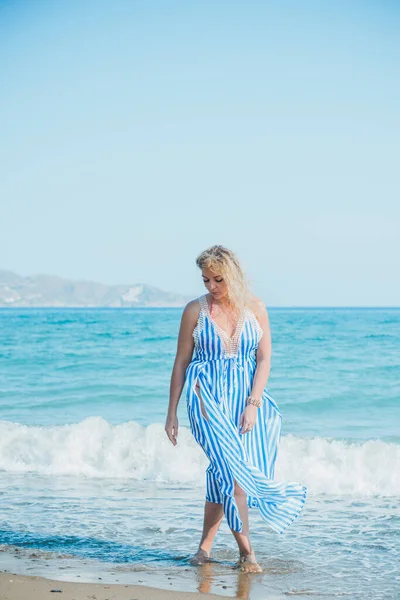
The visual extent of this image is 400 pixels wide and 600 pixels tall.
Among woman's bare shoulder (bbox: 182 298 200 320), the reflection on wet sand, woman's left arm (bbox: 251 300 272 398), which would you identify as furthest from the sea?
woman's bare shoulder (bbox: 182 298 200 320)

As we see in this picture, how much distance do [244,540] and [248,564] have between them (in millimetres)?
140

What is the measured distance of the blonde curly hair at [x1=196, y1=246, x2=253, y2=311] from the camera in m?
4.48

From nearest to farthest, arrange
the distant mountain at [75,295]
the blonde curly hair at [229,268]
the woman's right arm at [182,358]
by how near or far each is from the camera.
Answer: the blonde curly hair at [229,268]
the woman's right arm at [182,358]
the distant mountain at [75,295]

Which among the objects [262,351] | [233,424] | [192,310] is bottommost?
[233,424]

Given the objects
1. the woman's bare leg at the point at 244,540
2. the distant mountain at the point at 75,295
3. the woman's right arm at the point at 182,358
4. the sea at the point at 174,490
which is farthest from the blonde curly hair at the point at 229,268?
the distant mountain at the point at 75,295

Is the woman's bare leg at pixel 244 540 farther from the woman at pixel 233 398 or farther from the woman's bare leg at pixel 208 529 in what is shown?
the woman's bare leg at pixel 208 529

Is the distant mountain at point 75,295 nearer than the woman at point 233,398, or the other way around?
the woman at point 233,398

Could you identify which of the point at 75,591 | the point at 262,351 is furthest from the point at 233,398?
the point at 75,591

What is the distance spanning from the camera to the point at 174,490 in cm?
716

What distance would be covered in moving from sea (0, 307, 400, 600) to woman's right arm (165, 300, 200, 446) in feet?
2.83

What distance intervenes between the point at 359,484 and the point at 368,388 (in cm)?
764

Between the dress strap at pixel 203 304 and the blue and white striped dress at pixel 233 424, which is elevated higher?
the dress strap at pixel 203 304

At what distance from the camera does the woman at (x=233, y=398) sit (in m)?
4.51

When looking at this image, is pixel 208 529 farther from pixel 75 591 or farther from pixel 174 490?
pixel 174 490
